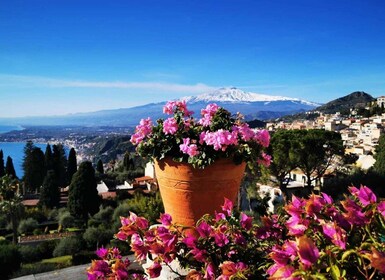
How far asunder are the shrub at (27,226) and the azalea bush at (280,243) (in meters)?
20.8

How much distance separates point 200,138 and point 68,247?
1187 cm

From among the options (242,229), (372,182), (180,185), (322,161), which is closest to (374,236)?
(242,229)

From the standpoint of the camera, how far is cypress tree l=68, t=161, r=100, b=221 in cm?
2086

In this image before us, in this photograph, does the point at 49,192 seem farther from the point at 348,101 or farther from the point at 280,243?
the point at 348,101

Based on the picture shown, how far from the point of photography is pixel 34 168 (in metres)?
31.0

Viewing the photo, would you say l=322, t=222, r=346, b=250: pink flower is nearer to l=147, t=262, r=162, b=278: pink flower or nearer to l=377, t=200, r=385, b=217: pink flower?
l=377, t=200, r=385, b=217: pink flower

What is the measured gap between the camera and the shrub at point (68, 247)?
12.4 meters

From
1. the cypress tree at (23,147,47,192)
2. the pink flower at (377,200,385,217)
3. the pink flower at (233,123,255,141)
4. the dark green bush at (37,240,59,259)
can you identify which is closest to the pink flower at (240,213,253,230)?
the pink flower at (377,200,385,217)

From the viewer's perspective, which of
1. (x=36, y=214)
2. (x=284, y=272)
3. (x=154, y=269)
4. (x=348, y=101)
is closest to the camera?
(x=284, y=272)

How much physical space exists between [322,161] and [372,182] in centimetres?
608

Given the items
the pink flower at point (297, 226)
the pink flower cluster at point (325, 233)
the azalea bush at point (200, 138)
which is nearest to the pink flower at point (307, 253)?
the pink flower cluster at point (325, 233)

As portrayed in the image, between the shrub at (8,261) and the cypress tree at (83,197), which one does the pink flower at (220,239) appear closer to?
the shrub at (8,261)

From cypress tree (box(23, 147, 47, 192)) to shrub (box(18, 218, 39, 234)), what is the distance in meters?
11.5

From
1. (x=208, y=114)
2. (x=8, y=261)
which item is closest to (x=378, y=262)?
(x=208, y=114)
